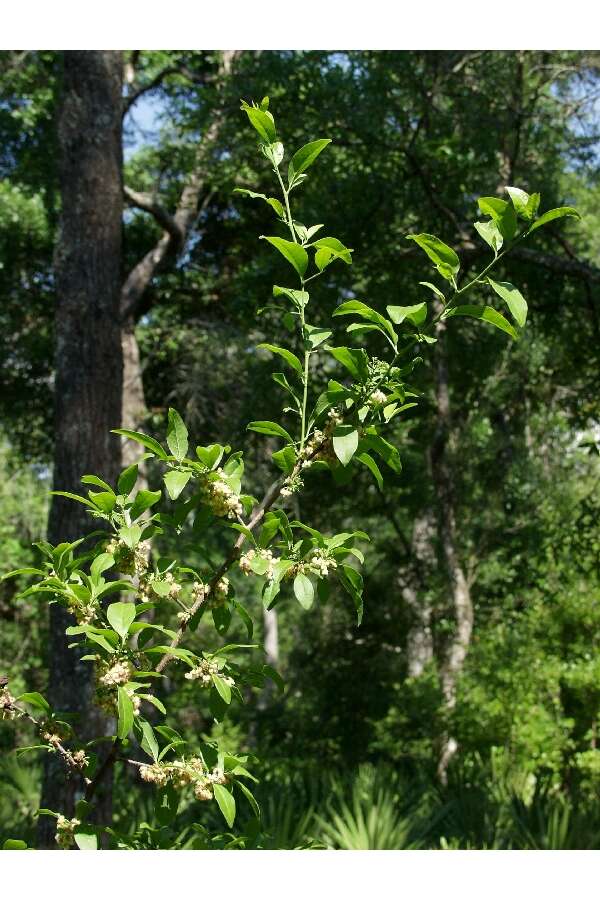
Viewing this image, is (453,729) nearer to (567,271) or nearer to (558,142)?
(567,271)

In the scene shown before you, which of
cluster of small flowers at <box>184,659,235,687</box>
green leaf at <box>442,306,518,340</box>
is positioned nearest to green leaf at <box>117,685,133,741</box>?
cluster of small flowers at <box>184,659,235,687</box>

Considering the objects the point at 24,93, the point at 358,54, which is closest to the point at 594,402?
the point at 358,54

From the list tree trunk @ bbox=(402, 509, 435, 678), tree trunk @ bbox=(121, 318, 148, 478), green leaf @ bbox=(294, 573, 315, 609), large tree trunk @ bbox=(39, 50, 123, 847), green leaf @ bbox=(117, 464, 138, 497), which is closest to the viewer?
green leaf @ bbox=(294, 573, 315, 609)

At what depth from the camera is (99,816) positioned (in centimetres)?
310

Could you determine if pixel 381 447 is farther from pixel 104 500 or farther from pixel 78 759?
pixel 78 759

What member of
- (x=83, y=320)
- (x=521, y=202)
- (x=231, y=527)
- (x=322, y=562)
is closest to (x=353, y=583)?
(x=322, y=562)

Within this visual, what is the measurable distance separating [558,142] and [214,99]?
2341mm

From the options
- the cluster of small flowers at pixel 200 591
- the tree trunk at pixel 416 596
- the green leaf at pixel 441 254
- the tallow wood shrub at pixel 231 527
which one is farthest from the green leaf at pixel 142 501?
the tree trunk at pixel 416 596

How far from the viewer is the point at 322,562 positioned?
1.12m

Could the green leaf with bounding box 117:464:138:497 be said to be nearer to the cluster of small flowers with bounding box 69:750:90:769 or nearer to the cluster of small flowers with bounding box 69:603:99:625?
the cluster of small flowers with bounding box 69:603:99:625

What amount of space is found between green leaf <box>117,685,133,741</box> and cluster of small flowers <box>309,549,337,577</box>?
266 millimetres

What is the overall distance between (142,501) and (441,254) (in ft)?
1.59

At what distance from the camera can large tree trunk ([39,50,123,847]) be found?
129 inches
